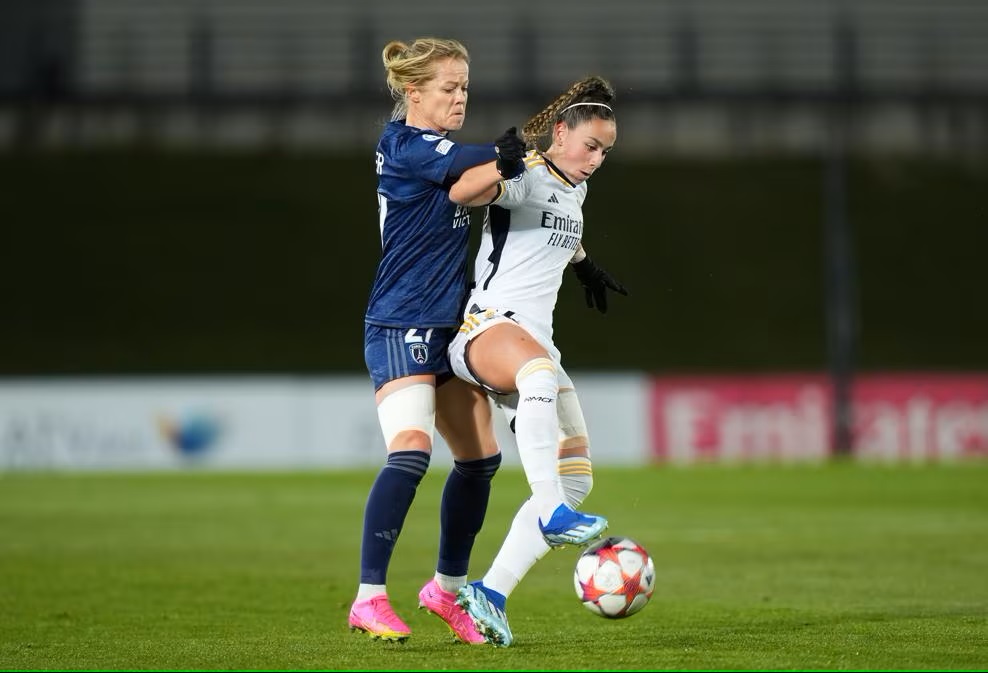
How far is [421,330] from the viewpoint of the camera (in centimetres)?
609

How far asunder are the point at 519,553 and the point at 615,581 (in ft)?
1.28

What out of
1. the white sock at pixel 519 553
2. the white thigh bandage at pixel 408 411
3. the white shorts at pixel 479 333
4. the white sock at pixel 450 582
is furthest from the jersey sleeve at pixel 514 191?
the white sock at pixel 450 582

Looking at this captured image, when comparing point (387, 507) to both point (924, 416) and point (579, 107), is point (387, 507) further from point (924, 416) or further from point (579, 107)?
point (924, 416)

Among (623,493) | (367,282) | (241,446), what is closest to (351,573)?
(623,493)

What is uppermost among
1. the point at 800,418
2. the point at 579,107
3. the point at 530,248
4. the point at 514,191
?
the point at 579,107

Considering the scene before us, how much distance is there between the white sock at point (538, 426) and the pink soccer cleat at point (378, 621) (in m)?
0.68

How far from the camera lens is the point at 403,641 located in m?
5.84

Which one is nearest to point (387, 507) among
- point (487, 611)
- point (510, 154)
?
point (487, 611)

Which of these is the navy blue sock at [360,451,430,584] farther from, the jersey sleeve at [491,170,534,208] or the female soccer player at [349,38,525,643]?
the jersey sleeve at [491,170,534,208]

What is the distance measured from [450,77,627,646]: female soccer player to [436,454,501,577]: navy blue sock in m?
0.28

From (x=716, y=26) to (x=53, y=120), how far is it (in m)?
13.4

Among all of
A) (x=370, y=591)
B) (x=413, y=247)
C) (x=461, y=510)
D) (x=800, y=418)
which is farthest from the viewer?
(x=800, y=418)

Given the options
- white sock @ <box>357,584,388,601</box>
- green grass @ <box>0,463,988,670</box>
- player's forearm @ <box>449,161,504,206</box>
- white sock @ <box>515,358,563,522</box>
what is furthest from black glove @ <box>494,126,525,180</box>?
green grass @ <box>0,463,988,670</box>

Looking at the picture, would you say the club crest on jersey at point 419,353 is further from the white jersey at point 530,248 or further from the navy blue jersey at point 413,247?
the white jersey at point 530,248
